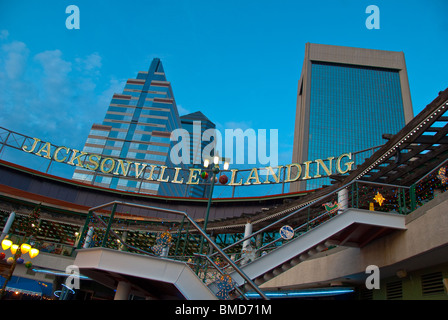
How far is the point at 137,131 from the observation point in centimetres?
11700

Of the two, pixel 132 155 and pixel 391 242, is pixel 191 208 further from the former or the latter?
pixel 132 155

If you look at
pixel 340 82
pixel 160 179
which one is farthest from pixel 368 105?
pixel 160 179

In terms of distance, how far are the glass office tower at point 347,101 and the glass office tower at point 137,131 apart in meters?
→ 48.1

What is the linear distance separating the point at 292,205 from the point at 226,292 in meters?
9.28

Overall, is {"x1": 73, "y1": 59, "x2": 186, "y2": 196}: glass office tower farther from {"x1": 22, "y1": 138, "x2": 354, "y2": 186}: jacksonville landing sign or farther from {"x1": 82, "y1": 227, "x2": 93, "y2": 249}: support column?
{"x1": 82, "y1": 227, "x2": 93, "y2": 249}: support column

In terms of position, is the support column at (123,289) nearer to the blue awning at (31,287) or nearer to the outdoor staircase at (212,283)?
the outdoor staircase at (212,283)

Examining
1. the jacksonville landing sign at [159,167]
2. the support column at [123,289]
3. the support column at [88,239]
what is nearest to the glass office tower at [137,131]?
the jacksonville landing sign at [159,167]

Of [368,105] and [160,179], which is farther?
[368,105]

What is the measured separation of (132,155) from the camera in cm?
11231

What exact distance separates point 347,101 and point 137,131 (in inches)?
2997

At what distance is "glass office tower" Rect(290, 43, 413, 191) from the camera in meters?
109
